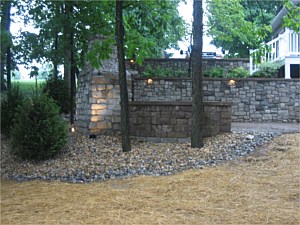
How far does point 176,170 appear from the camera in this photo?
6.50 metres

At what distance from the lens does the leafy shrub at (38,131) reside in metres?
7.31

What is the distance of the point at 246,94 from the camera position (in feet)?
40.8

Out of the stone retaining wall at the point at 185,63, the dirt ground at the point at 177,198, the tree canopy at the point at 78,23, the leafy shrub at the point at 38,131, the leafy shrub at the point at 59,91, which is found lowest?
the dirt ground at the point at 177,198

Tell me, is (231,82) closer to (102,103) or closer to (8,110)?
(102,103)

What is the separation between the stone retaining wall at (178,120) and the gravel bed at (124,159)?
0.31m

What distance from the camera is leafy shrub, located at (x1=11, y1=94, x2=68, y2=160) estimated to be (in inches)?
288

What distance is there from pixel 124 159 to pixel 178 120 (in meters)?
2.03

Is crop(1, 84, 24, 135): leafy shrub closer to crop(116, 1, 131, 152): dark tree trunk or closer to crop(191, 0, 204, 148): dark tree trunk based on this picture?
crop(116, 1, 131, 152): dark tree trunk

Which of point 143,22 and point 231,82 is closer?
point 143,22

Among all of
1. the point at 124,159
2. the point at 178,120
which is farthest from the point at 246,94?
the point at 124,159

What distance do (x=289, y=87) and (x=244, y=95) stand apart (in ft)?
4.88

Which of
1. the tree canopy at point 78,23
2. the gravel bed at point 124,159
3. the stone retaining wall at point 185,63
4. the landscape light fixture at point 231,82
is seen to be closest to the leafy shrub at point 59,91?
the tree canopy at point 78,23

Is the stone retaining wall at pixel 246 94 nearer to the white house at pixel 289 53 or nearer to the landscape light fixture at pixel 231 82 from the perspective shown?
Result: the landscape light fixture at pixel 231 82

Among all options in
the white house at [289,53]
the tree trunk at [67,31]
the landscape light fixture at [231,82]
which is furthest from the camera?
the white house at [289,53]
